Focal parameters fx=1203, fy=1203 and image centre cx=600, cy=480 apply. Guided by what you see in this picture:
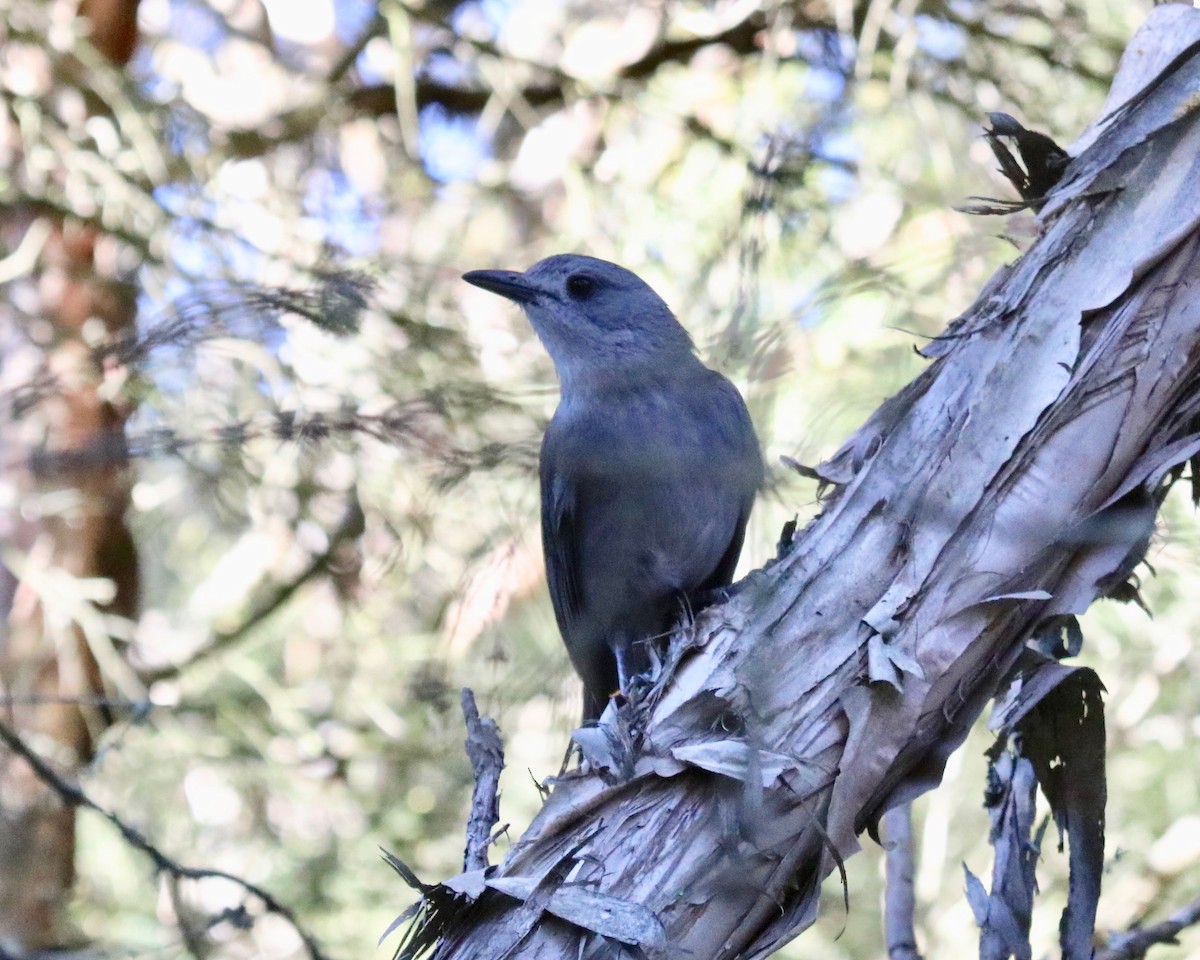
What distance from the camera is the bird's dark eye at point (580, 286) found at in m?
3.72

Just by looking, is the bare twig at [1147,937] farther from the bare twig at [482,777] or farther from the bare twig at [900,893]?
the bare twig at [482,777]

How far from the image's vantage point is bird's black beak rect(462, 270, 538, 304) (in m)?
3.51

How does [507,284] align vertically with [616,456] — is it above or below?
above

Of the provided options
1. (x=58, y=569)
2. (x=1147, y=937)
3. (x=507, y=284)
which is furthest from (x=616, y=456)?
(x=58, y=569)

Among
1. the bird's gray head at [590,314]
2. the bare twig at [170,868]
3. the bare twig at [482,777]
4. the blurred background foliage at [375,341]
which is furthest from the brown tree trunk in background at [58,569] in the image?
the bare twig at [482,777]

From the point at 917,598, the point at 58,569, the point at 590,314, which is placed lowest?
the point at 58,569

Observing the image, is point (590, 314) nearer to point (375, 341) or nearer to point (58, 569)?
point (375, 341)

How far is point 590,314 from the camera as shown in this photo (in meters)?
3.76

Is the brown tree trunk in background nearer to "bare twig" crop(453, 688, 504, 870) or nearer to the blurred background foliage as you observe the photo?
the blurred background foliage

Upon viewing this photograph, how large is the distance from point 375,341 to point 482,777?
5.57 ft

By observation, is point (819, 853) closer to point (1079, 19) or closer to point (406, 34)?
point (1079, 19)

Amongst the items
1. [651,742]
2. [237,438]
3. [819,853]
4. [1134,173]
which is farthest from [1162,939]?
[237,438]

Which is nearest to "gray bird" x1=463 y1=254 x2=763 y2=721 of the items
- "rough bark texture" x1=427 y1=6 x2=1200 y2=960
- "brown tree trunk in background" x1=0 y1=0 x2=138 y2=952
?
"rough bark texture" x1=427 y1=6 x2=1200 y2=960

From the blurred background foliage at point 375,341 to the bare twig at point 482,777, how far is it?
0.52 meters
